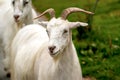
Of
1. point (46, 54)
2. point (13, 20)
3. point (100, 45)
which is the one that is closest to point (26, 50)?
point (46, 54)

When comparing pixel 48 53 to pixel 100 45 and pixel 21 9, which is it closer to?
pixel 21 9

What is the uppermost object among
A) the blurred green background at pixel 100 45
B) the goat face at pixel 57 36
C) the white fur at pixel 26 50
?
the goat face at pixel 57 36

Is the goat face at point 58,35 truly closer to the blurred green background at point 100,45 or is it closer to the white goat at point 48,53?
the white goat at point 48,53

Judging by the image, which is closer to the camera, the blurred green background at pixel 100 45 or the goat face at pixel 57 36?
the goat face at pixel 57 36

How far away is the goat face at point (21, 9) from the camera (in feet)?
39.7

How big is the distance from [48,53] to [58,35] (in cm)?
84

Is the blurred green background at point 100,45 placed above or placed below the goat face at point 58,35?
below

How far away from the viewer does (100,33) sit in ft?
53.6

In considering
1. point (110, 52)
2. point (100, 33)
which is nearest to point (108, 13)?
point (100, 33)

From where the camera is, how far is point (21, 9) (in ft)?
40.5

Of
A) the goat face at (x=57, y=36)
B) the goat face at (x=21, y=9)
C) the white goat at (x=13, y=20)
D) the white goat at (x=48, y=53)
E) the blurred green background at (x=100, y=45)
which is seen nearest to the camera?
the goat face at (x=57, y=36)

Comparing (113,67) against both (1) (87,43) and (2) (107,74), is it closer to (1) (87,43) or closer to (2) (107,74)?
(2) (107,74)

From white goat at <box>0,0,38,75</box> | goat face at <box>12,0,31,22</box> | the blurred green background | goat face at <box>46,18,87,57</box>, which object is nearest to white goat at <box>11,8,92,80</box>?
goat face at <box>46,18,87,57</box>

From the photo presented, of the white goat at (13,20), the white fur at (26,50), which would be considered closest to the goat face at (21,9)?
the white goat at (13,20)
